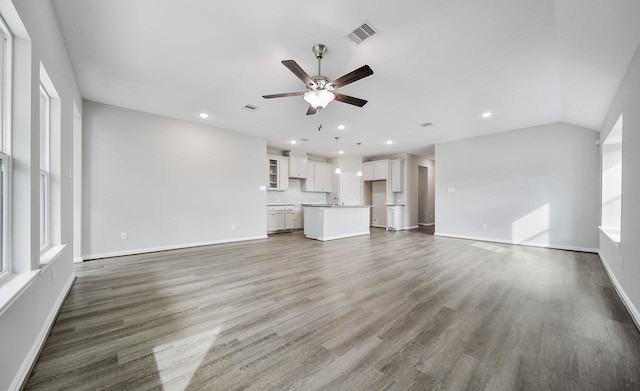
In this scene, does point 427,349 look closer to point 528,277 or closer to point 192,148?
point 528,277

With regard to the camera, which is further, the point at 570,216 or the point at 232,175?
the point at 232,175

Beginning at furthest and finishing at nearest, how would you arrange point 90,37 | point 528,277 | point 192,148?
1. point 192,148
2. point 528,277
3. point 90,37

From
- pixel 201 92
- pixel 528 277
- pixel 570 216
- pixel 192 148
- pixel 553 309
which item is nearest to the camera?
pixel 553 309

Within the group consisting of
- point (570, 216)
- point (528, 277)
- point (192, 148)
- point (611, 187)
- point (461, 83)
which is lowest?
point (528, 277)

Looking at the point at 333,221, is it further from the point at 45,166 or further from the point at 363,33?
the point at 45,166

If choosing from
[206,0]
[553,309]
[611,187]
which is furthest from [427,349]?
[611,187]

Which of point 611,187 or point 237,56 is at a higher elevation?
point 237,56

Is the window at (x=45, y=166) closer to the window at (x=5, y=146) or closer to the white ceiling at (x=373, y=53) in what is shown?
the white ceiling at (x=373, y=53)

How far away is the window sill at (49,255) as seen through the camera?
→ 1868 millimetres

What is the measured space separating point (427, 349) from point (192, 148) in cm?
548

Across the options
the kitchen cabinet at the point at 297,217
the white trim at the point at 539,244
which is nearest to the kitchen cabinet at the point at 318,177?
the kitchen cabinet at the point at 297,217

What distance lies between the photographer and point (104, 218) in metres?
4.32

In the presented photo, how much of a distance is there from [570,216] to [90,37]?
8231mm

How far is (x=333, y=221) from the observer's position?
639 cm
